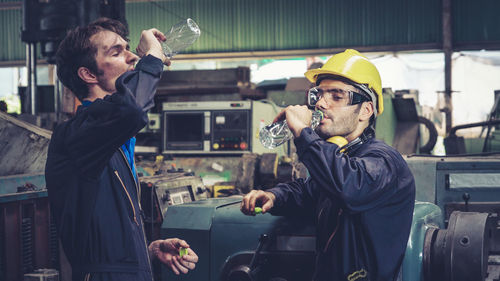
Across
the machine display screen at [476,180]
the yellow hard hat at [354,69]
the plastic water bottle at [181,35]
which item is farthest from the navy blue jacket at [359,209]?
the machine display screen at [476,180]

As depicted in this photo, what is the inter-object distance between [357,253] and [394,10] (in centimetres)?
1047

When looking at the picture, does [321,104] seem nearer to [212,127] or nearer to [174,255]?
[174,255]

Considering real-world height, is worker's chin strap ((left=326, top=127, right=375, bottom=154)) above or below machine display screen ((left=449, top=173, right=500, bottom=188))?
above

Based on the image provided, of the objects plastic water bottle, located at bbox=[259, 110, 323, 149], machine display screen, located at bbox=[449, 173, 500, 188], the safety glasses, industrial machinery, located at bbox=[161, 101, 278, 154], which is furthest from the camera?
industrial machinery, located at bbox=[161, 101, 278, 154]

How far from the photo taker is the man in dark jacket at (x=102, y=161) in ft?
4.44

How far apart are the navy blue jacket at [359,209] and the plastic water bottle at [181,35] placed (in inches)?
28.0

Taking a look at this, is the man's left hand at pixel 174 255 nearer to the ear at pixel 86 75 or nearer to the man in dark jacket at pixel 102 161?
the man in dark jacket at pixel 102 161

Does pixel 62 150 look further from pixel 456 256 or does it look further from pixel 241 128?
pixel 241 128

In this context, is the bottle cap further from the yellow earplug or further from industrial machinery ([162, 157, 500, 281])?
the yellow earplug

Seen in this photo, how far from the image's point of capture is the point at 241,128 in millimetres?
5113

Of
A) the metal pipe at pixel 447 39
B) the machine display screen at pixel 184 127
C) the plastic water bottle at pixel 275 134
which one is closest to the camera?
the plastic water bottle at pixel 275 134

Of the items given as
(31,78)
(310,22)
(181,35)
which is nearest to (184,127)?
(31,78)

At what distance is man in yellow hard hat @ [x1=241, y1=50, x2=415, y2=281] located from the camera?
63.7 inches

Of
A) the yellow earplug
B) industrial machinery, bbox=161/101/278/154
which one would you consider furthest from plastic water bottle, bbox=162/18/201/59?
industrial machinery, bbox=161/101/278/154
